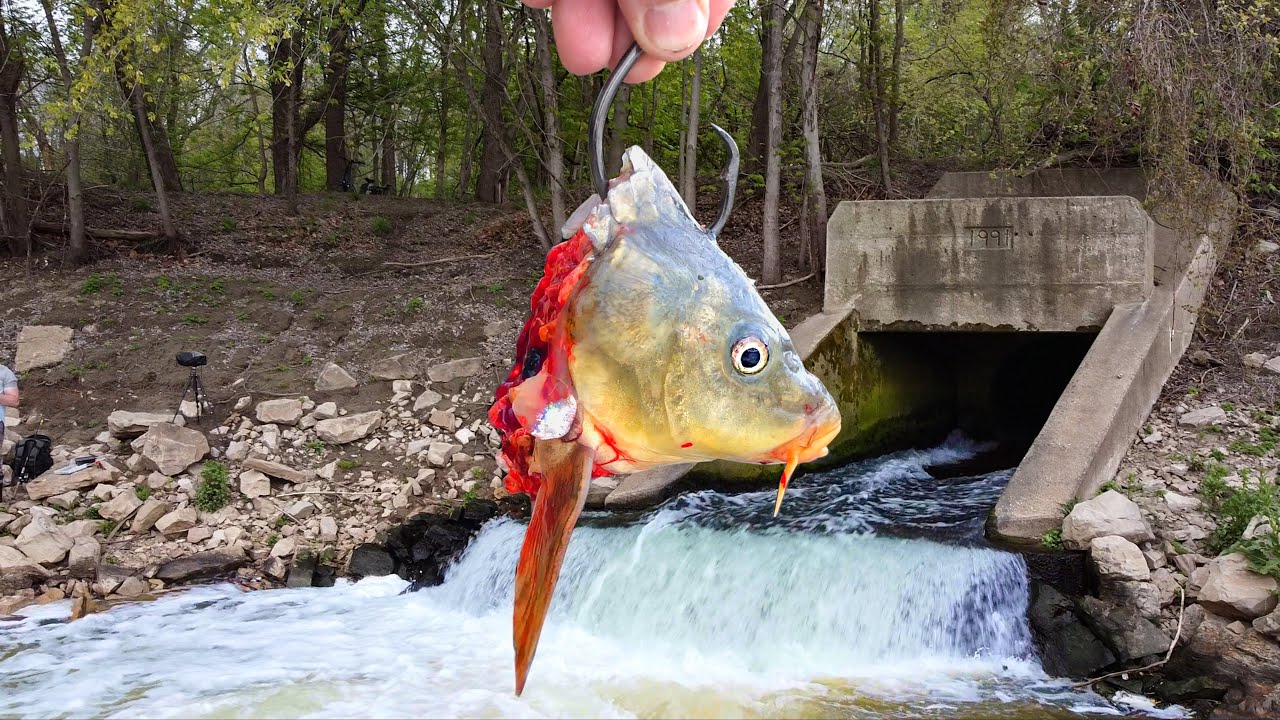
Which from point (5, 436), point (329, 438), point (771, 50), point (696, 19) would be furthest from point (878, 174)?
point (696, 19)

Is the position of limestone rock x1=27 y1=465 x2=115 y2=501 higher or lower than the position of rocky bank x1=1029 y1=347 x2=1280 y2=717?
higher

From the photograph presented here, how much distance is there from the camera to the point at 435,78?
63.8ft

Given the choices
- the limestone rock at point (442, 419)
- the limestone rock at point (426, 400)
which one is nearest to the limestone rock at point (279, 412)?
the limestone rock at point (426, 400)

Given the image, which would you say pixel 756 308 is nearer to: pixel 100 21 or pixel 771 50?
pixel 771 50

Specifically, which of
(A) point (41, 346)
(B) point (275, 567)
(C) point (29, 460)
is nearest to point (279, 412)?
(B) point (275, 567)

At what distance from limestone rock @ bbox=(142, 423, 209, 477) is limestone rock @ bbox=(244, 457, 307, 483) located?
19.7 inches

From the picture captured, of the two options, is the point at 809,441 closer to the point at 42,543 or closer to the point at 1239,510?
the point at 1239,510

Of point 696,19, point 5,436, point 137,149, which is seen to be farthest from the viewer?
point 137,149

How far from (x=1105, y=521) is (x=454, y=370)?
22.4 feet

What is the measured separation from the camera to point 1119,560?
6461 millimetres

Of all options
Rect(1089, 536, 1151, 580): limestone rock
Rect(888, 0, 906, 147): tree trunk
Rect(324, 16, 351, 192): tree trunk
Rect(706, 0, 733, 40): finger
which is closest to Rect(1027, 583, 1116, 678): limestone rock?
Rect(1089, 536, 1151, 580): limestone rock

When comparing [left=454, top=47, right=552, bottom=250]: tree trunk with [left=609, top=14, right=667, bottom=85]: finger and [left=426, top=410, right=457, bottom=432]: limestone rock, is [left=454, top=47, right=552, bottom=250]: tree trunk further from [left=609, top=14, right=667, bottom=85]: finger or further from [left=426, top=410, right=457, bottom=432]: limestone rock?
[left=609, top=14, right=667, bottom=85]: finger

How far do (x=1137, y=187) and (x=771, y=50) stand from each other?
17.0 ft

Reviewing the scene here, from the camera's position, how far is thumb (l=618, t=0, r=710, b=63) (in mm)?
1537
